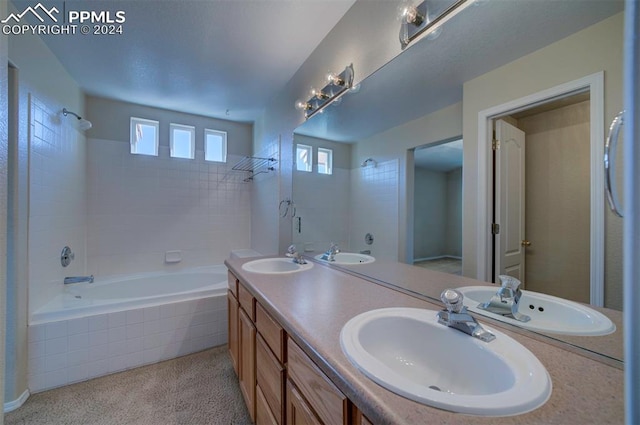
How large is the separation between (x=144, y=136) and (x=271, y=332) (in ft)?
10.2

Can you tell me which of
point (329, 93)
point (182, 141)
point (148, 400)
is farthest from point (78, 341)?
point (329, 93)

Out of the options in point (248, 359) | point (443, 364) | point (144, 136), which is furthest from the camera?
point (144, 136)

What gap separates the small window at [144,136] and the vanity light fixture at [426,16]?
3.03 m

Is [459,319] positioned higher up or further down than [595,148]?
further down

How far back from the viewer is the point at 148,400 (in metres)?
1.62

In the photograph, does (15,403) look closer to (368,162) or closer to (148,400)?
(148,400)

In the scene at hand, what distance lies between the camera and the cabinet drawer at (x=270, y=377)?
954 mm

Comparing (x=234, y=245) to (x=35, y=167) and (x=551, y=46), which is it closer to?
(x=35, y=167)

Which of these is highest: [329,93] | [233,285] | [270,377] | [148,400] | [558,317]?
[329,93]

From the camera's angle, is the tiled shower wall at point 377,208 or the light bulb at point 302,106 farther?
the light bulb at point 302,106

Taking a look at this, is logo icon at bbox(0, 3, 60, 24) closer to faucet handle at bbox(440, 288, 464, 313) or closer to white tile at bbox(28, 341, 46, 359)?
white tile at bbox(28, 341, 46, 359)

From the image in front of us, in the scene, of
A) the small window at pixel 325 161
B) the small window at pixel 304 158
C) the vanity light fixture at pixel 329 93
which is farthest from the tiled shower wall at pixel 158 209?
the small window at pixel 325 161

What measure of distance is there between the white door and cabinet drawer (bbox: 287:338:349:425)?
27.7 inches

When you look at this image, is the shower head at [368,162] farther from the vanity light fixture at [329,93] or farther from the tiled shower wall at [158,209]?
the tiled shower wall at [158,209]
